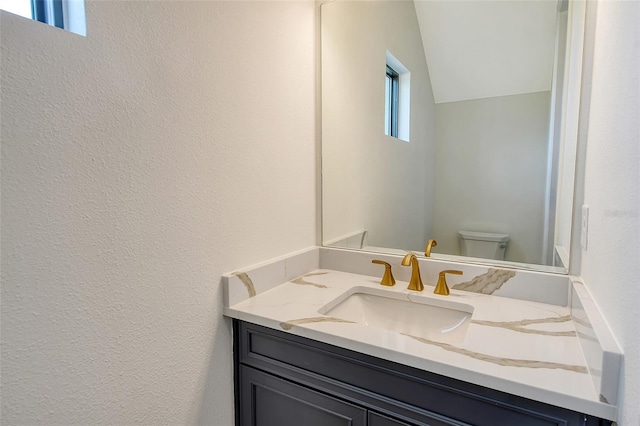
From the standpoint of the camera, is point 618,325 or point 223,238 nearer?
point 618,325

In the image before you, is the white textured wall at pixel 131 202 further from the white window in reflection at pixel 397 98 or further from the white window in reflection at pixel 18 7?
the white window in reflection at pixel 397 98

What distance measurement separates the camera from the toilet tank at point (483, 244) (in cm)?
121

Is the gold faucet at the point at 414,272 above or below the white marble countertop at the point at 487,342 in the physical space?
above

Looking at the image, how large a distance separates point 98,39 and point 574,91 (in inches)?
52.2

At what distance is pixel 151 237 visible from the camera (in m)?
0.82

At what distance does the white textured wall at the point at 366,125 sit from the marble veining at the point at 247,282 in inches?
19.9

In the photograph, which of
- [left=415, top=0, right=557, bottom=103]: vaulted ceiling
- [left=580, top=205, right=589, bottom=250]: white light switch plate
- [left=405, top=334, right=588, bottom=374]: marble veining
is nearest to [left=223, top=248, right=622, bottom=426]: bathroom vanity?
[left=405, top=334, right=588, bottom=374]: marble veining

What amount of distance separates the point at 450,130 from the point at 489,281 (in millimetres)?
602

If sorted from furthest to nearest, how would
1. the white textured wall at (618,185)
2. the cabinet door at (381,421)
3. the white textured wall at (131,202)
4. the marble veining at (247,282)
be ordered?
the marble veining at (247,282) → the cabinet door at (381,421) → the white textured wall at (131,202) → the white textured wall at (618,185)

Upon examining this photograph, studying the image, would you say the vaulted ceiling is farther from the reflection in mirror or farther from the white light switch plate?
the white light switch plate

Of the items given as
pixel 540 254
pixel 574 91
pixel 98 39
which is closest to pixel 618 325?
pixel 540 254

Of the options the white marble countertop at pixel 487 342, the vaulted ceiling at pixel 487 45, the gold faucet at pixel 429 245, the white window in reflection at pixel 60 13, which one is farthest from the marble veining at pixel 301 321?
the vaulted ceiling at pixel 487 45

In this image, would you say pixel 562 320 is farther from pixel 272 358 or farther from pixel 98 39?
pixel 98 39

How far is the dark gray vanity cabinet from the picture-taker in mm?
697
